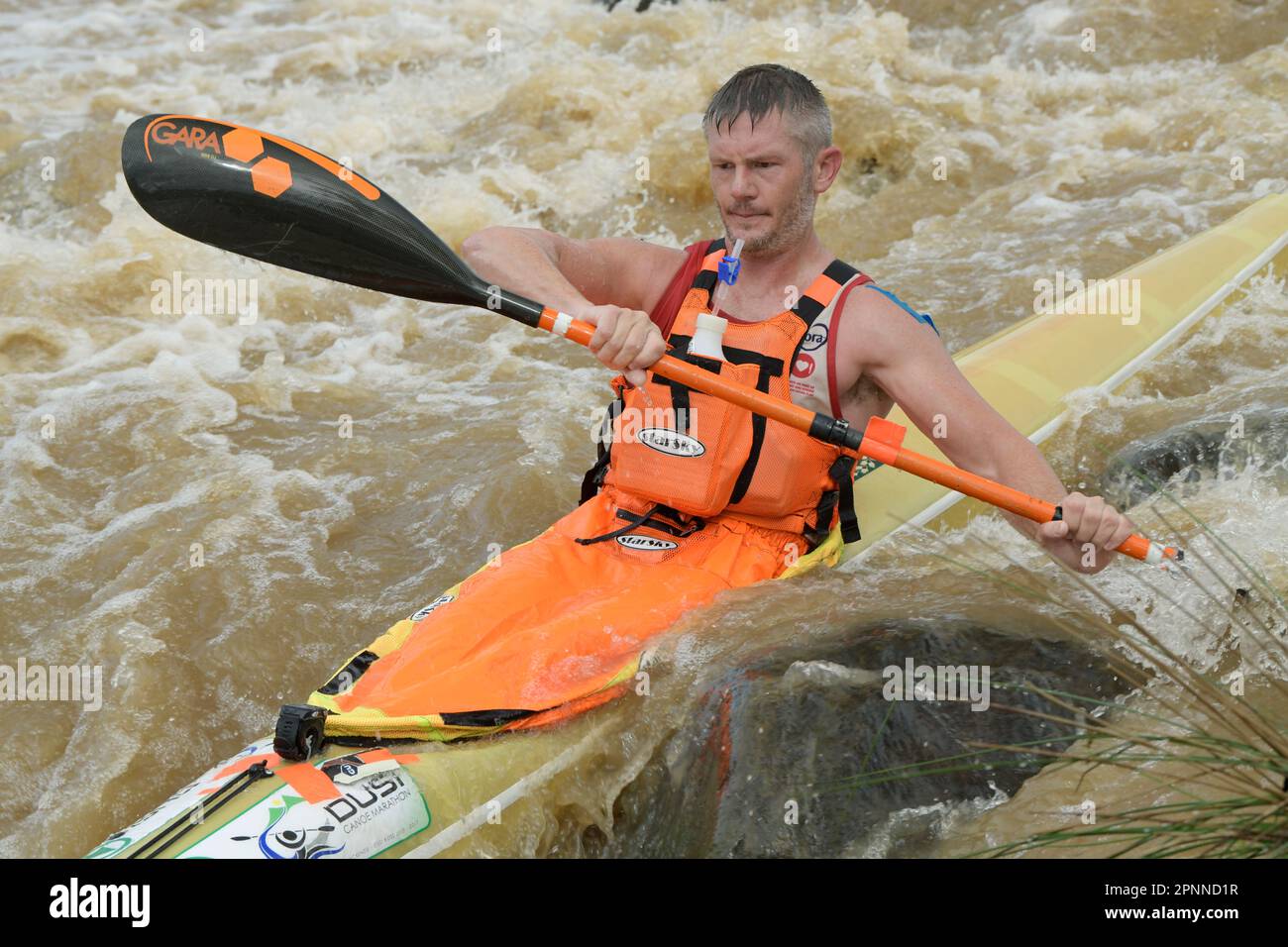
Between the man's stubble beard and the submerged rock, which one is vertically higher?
the man's stubble beard

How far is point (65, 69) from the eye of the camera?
8.06 meters

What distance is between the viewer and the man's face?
254 centimetres

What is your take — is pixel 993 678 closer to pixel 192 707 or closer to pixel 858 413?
pixel 858 413

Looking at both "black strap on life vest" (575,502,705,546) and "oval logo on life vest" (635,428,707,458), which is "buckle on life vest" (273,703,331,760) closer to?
"black strap on life vest" (575,502,705,546)

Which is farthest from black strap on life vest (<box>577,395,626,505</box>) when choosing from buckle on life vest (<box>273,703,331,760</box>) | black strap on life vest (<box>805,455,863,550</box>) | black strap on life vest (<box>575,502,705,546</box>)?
buckle on life vest (<box>273,703,331,760</box>)

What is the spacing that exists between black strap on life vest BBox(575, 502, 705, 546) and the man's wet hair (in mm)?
767

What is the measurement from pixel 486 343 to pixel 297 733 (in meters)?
3.23

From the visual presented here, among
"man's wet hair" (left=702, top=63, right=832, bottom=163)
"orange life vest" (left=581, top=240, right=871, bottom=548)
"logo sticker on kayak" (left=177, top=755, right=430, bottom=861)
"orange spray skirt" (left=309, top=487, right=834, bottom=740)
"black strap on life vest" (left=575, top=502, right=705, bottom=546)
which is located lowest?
"logo sticker on kayak" (left=177, top=755, right=430, bottom=861)

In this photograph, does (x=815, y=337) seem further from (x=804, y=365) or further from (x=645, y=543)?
(x=645, y=543)

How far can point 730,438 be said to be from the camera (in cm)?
260

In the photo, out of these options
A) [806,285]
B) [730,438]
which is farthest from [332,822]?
[806,285]

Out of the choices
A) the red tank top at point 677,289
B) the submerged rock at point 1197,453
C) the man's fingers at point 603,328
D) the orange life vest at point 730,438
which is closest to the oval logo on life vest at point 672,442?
the orange life vest at point 730,438

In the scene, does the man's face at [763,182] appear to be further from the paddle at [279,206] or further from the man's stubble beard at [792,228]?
the paddle at [279,206]

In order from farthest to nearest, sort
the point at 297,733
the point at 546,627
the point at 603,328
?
the point at 546,627
the point at 603,328
the point at 297,733
